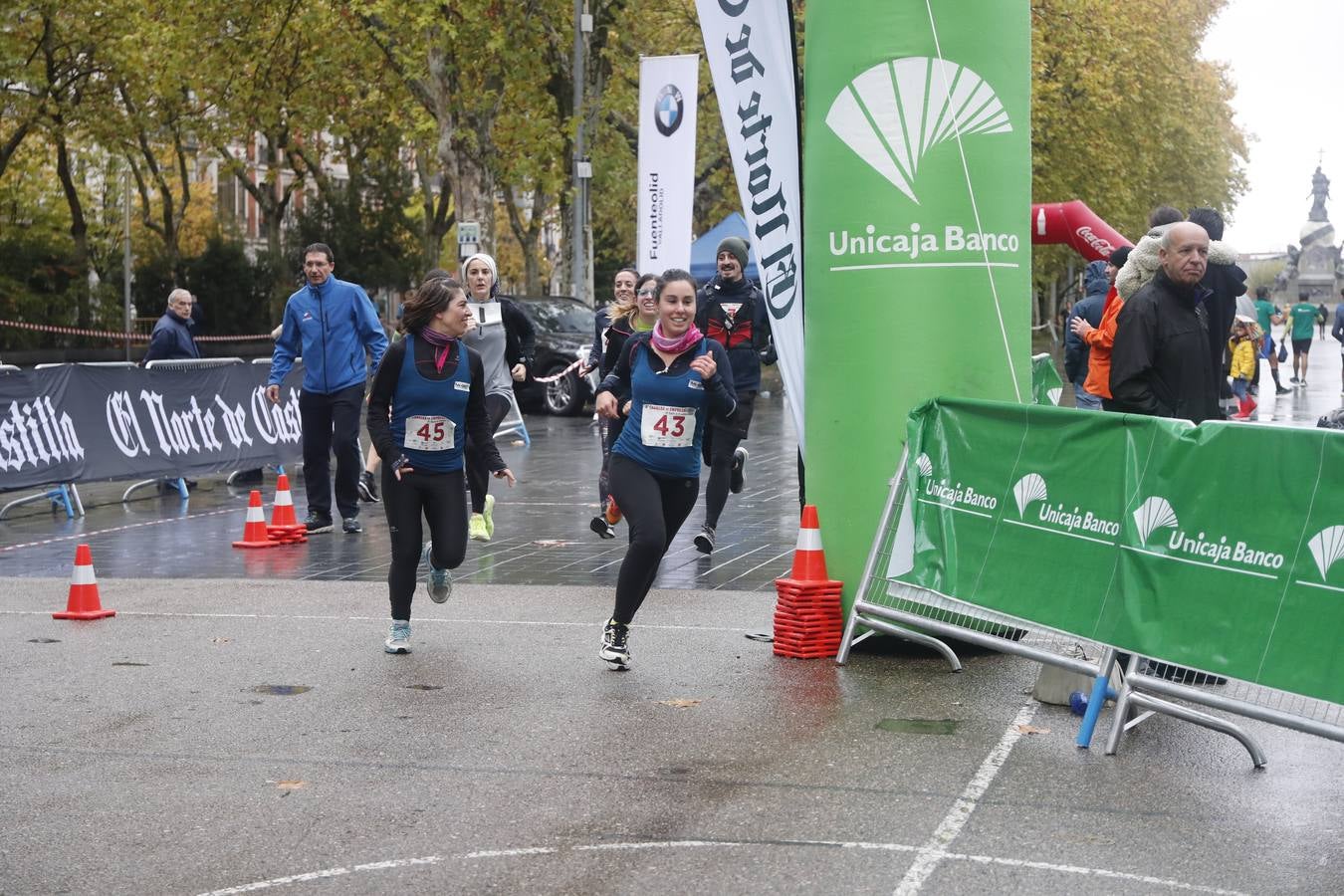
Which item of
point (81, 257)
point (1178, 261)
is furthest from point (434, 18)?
point (1178, 261)

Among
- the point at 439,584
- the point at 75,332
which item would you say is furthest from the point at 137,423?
the point at 75,332

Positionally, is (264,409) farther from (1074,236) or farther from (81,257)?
(81,257)

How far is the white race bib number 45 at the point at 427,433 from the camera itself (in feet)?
28.0

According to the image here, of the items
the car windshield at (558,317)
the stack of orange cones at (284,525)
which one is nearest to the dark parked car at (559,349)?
the car windshield at (558,317)

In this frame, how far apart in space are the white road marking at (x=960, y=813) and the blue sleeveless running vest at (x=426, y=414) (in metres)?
3.00

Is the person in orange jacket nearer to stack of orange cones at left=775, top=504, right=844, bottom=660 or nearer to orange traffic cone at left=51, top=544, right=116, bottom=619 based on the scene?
stack of orange cones at left=775, top=504, right=844, bottom=660

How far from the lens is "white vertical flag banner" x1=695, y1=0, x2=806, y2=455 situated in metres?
9.18

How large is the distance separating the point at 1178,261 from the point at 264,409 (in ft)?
37.9

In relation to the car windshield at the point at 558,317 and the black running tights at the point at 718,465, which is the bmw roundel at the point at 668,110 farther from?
the black running tights at the point at 718,465

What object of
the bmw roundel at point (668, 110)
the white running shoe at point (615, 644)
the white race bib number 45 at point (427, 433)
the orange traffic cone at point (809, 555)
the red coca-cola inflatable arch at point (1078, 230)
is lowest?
the white running shoe at point (615, 644)

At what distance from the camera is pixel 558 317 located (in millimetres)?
29531

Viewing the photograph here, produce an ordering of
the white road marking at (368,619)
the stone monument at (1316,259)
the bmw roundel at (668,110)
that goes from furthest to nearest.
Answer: the stone monument at (1316,259)
the bmw roundel at (668,110)
the white road marking at (368,619)

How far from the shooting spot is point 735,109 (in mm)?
9328

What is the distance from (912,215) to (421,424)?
7.97ft
